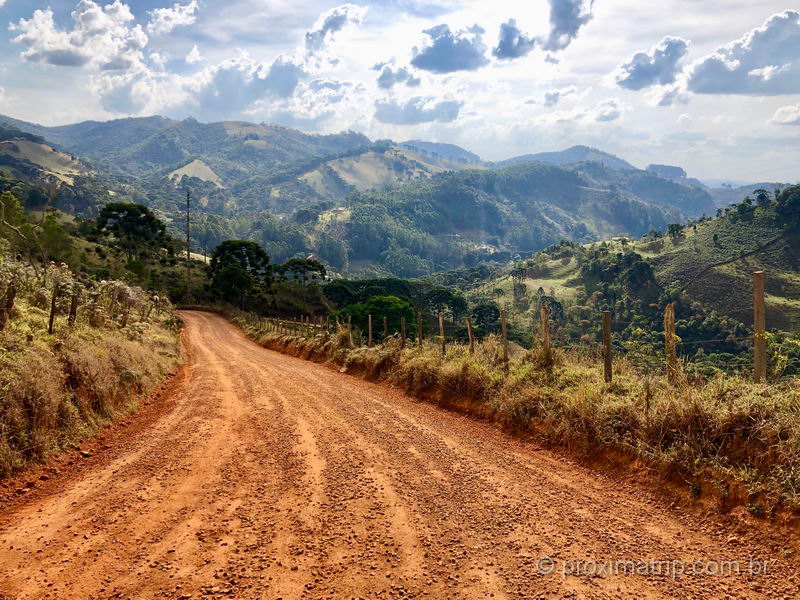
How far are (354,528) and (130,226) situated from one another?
268ft

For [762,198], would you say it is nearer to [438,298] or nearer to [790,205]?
[790,205]

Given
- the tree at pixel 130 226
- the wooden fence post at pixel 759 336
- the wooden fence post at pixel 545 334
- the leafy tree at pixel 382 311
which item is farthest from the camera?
the tree at pixel 130 226

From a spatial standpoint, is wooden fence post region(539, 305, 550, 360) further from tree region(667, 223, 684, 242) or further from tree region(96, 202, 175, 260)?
tree region(667, 223, 684, 242)

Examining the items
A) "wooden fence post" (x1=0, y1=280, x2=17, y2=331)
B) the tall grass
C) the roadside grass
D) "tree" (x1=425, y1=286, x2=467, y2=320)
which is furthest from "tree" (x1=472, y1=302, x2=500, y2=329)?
"wooden fence post" (x1=0, y1=280, x2=17, y2=331)

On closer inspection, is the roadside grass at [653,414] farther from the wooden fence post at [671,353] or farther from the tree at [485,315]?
the tree at [485,315]

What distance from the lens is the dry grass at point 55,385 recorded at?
262 inches

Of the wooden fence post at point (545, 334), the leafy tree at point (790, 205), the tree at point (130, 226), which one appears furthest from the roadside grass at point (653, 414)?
the leafy tree at point (790, 205)

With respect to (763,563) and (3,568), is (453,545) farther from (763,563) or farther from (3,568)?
(3,568)

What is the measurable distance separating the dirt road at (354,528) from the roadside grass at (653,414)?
23.1 inches

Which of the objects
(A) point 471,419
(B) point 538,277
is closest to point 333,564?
(A) point 471,419

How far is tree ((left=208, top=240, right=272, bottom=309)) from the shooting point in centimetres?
7094

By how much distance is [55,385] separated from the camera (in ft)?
24.8

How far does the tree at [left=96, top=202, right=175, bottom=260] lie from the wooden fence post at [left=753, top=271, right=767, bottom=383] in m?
80.6

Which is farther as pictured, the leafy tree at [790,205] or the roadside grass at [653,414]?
the leafy tree at [790,205]
